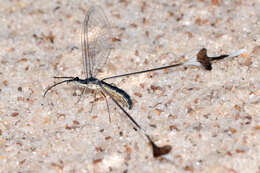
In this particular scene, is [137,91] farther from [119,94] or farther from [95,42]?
[95,42]

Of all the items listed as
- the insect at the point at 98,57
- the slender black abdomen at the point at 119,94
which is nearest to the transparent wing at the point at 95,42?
the insect at the point at 98,57

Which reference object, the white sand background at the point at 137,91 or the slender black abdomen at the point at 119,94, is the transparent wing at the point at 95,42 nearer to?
the white sand background at the point at 137,91

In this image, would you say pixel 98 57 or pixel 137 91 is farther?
pixel 98 57

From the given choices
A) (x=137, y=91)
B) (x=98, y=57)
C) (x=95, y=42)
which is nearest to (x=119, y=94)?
(x=137, y=91)

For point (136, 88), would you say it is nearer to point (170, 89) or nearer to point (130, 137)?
point (170, 89)

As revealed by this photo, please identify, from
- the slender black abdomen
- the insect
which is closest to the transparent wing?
the insect

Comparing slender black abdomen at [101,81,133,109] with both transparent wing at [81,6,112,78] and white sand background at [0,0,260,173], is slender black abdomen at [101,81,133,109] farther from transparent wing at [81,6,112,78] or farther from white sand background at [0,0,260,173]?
transparent wing at [81,6,112,78]

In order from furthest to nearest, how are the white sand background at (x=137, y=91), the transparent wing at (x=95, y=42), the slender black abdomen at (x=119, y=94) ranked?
the transparent wing at (x=95, y=42) → the slender black abdomen at (x=119, y=94) → the white sand background at (x=137, y=91)

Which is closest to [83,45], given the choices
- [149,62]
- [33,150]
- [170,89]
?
[149,62]

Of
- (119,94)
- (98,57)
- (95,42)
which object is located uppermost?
(95,42)
